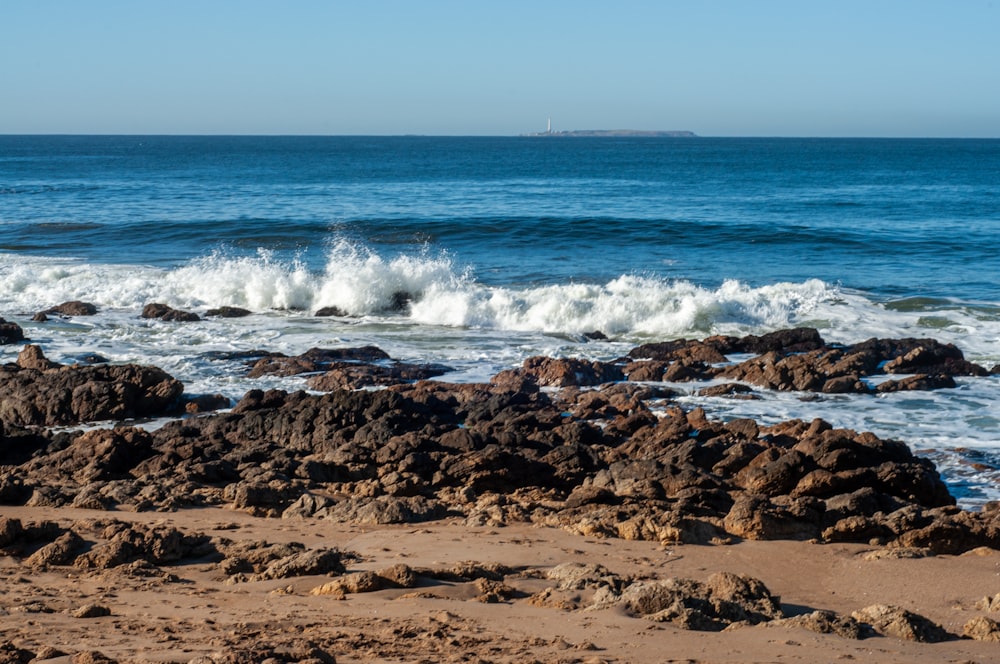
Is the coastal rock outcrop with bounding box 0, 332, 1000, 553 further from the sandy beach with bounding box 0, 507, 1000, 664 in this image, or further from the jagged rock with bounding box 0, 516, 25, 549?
the jagged rock with bounding box 0, 516, 25, 549

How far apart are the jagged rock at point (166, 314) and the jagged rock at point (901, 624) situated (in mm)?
15776

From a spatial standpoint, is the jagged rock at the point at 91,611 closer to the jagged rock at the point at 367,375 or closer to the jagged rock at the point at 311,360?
the jagged rock at the point at 367,375

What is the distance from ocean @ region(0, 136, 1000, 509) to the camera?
53.6ft

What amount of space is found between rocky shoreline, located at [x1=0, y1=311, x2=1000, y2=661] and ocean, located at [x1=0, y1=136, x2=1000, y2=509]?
100cm

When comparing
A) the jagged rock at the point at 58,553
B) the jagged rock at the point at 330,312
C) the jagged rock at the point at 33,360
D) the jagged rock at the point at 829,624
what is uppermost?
the jagged rock at the point at 829,624

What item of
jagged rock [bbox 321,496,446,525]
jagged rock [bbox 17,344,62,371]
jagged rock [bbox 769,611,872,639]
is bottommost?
jagged rock [bbox 321,496,446,525]

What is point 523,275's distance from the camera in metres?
26.5

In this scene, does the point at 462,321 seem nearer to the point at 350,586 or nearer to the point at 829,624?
the point at 350,586

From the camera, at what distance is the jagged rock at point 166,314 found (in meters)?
20.0

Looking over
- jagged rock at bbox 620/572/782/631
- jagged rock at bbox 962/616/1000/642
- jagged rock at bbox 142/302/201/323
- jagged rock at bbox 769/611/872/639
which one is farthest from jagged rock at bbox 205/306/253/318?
jagged rock at bbox 962/616/1000/642

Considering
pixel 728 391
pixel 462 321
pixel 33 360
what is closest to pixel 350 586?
pixel 728 391

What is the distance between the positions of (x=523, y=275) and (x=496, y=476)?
1634 centimetres

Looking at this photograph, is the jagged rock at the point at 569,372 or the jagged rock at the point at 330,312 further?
the jagged rock at the point at 330,312

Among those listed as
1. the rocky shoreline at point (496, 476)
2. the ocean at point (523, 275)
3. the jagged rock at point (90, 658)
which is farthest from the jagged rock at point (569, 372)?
the jagged rock at point (90, 658)
